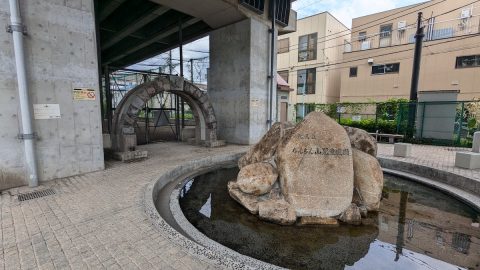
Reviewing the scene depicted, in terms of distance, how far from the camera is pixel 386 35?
2116 cm

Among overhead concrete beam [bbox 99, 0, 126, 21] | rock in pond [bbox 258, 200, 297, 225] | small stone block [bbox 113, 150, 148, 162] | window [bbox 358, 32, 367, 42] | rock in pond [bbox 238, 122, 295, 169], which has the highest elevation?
window [bbox 358, 32, 367, 42]

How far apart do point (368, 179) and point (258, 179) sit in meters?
2.36

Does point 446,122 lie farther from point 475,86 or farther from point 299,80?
point 299,80

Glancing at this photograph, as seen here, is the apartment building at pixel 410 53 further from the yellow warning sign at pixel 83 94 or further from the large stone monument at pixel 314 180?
the yellow warning sign at pixel 83 94

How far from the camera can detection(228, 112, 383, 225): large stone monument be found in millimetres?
4434

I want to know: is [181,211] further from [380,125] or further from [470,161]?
[380,125]

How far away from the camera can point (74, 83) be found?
569 centimetres

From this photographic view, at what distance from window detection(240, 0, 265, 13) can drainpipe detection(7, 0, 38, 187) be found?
757 cm

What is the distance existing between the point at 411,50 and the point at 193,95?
745 inches

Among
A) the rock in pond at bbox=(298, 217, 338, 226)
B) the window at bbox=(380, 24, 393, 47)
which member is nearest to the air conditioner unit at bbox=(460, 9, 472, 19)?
the window at bbox=(380, 24, 393, 47)

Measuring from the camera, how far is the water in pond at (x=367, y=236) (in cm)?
327

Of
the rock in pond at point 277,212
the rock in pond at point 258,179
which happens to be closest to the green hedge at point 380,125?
the rock in pond at point 258,179

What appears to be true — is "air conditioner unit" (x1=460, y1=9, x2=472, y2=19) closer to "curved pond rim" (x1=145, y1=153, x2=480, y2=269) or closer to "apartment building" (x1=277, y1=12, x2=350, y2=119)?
"apartment building" (x1=277, y1=12, x2=350, y2=119)

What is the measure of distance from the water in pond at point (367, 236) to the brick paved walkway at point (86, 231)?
1.15 metres
